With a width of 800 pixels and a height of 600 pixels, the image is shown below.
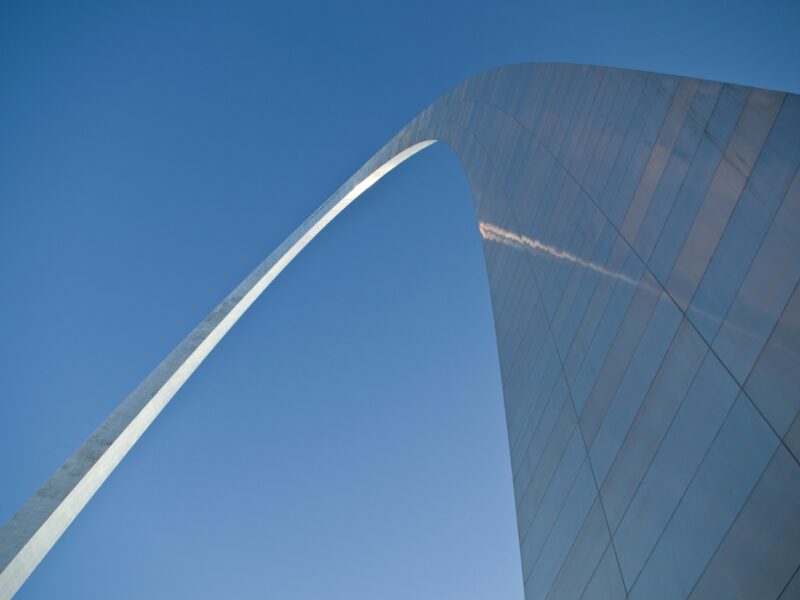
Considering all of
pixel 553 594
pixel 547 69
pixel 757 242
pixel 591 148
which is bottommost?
Result: pixel 553 594

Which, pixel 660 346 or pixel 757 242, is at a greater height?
pixel 757 242

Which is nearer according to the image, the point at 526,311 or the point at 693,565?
the point at 693,565

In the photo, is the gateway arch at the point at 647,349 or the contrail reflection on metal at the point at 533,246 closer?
the gateway arch at the point at 647,349

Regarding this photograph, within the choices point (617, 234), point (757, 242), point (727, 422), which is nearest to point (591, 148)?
point (617, 234)

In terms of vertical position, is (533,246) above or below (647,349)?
above

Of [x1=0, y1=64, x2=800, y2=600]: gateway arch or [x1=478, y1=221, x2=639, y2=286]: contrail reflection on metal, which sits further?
[x1=478, y1=221, x2=639, y2=286]: contrail reflection on metal

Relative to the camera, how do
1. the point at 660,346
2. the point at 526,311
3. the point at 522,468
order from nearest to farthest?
the point at 660,346 → the point at 522,468 → the point at 526,311

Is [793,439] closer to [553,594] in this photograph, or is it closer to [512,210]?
[553,594]

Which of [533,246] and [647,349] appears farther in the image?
[533,246]
